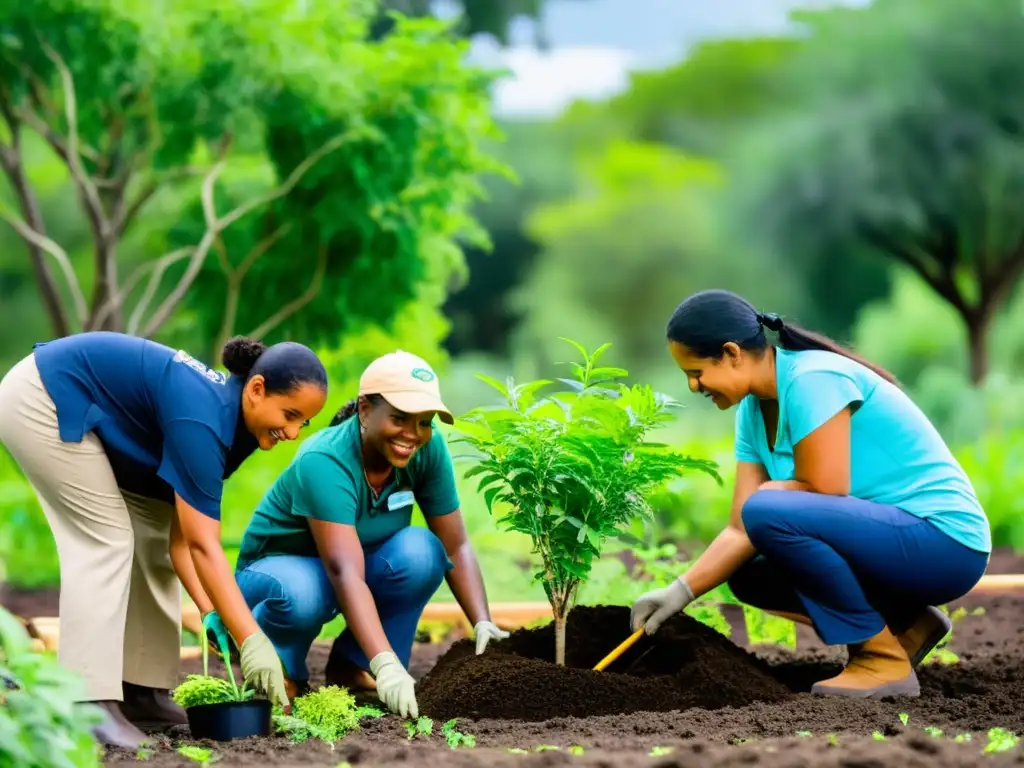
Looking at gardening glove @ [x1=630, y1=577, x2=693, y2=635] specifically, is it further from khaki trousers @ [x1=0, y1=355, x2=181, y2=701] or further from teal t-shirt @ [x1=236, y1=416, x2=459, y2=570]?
khaki trousers @ [x1=0, y1=355, x2=181, y2=701]

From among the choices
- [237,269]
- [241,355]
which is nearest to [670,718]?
[241,355]

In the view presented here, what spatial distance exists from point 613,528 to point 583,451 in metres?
0.28

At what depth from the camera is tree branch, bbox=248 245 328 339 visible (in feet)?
25.9

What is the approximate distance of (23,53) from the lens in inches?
295

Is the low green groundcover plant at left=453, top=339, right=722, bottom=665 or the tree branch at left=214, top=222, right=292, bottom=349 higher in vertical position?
the tree branch at left=214, top=222, right=292, bottom=349

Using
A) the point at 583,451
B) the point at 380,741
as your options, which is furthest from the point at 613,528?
the point at 380,741

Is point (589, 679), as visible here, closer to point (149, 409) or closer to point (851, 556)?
point (851, 556)

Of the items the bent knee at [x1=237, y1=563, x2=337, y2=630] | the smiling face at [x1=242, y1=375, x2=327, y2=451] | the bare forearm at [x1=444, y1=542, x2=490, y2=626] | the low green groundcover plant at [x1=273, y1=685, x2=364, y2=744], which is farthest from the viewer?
the bare forearm at [x1=444, y1=542, x2=490, y2=626]

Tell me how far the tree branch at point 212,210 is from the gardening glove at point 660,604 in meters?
4.34

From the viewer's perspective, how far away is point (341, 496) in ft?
12.1

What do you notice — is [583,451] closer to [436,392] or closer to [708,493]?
[436,392]

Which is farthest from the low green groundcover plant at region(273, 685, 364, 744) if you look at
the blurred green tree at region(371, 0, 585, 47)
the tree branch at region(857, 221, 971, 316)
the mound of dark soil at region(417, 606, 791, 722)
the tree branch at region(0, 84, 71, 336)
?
the tree branch at region(857, 221, 971, 316)

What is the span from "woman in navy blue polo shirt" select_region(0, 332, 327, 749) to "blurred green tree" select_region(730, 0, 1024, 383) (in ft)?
48.2

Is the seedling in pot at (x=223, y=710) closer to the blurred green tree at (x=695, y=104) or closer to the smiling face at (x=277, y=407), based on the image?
the smiling face at (x=277, y=407)
